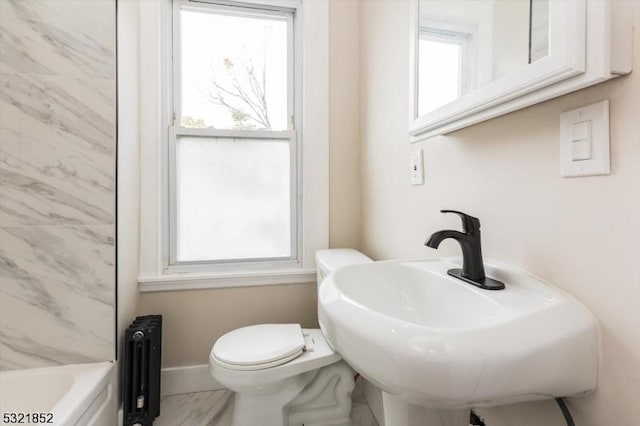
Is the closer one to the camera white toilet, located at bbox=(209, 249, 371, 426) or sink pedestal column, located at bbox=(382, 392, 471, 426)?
sink pedestal column, located at bbox=(382, 392, 471, 426)

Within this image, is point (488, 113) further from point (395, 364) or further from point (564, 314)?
point (395, 364)

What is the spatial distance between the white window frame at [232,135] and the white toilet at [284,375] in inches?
13.4

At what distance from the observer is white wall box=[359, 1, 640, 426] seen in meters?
0.45

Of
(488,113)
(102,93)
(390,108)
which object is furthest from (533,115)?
(102,93)

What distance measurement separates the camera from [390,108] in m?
1.28

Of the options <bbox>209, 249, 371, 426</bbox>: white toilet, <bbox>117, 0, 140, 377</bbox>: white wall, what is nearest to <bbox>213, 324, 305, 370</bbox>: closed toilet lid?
<bbox>209, 249, 371, 426</bbox>: white toilet

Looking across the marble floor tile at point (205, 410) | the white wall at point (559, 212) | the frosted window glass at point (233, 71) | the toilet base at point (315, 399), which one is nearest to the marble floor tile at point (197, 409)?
the marble floor tile at point (205, 410)

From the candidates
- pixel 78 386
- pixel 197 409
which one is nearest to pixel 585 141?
pixel 78 386

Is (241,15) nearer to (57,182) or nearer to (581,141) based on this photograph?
(57,182)

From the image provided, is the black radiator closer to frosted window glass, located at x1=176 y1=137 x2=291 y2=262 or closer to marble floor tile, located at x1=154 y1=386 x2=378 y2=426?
marble floor tile, located at x1=154 y1=386 x2=378 y2=426

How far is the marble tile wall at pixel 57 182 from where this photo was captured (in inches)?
47.3

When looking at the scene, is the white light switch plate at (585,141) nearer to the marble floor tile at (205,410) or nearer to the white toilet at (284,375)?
the white toilet at (284,375)

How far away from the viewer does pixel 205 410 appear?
1.42 meters

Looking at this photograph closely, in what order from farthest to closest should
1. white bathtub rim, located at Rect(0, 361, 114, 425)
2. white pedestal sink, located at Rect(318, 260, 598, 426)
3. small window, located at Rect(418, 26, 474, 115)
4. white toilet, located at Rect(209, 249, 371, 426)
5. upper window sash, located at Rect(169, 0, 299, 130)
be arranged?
upper window sash, located at Rect(169, 0, 299, 130), white toilet, located at Rect(209, 249, 371, 426), white bathtub rim, located at Rect(0, 361, 114, 425), small window, located at Rect(418, 26, 474, 115), white pedestal sink, located at Rect(318, 260, 598, 426)
